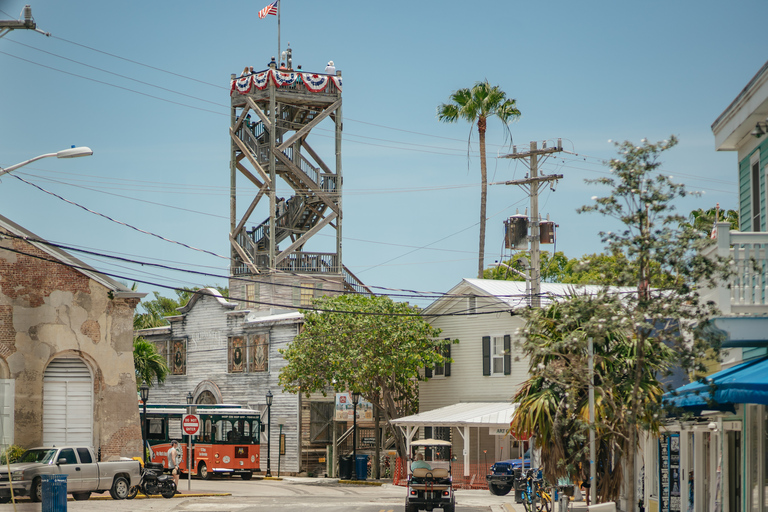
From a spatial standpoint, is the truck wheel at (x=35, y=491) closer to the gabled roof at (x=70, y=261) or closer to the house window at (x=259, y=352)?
the gabled roof at (x=70, y=261)

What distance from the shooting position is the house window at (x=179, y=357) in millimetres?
58000

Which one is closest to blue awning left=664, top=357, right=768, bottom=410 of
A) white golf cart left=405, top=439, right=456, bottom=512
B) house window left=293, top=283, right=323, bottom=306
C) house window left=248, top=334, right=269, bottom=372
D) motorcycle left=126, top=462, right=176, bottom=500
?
white golf cart left=405, top=439, right=456, bottom=512

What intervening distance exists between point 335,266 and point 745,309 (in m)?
43.6

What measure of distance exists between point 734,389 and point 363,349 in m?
31.2

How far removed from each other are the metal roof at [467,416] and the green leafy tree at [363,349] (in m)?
2.04

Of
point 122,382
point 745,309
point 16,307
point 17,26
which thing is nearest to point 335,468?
point 122,382

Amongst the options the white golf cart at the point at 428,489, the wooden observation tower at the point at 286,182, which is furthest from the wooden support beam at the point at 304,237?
the white golf cart at the point at 428,489

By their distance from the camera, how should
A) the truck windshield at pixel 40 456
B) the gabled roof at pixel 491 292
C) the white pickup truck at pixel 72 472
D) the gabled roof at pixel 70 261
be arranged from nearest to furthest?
the white pickup truck at pixel 72 472, the truck windshield at pixel 40 456, the gabled roof at pixel 70 261, the gabled roof at pixel 491 292

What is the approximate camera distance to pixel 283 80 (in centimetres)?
5584

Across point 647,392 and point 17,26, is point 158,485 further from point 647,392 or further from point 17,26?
point 647,392

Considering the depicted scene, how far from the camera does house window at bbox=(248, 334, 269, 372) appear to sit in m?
52.4

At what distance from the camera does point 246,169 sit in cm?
5819

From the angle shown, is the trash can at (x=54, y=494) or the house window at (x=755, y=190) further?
the trash can at (x=54, y=494)

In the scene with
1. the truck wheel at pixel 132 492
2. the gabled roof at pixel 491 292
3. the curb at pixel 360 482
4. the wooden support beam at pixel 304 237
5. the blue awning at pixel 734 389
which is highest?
the wooden support beam at pixel 304 237
